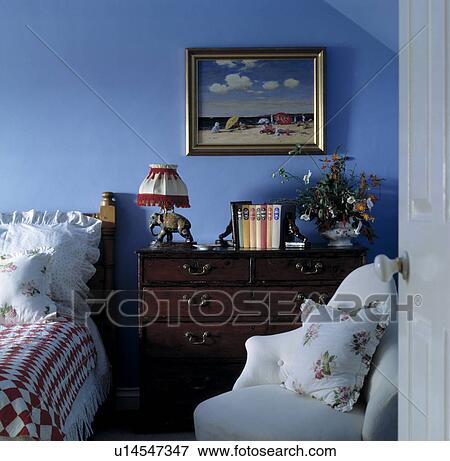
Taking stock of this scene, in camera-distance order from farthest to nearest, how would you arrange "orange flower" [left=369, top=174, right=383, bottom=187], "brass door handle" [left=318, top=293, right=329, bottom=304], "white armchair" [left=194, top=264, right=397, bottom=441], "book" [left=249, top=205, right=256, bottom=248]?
"orange flower" [left=369, top=174, right=383, bottom=187], "book" [left=249, top=205, right=256, bottom=248], "brass door handle" [left=318, top=293, right=329, bottom=304], "white armchair" [left=194, top=264, right=397, bottom=441]

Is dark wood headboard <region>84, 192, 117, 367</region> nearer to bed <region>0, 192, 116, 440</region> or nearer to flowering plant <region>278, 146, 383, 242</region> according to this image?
bed <region>0, 192, 116, 440</region>

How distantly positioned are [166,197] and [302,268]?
0.74 m

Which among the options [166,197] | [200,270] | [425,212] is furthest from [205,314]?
[425,212]

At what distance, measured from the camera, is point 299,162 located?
3627 mm

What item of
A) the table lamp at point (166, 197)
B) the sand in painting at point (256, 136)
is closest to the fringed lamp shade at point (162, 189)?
the table lamp at point (166, 197)

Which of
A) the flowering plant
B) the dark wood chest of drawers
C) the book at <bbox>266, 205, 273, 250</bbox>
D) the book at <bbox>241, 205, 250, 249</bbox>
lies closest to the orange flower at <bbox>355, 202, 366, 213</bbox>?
the flowering plant

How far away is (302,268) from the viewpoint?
127 inches

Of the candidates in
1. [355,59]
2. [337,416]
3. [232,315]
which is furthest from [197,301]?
[355,59]

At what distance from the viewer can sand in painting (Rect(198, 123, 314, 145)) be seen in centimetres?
361

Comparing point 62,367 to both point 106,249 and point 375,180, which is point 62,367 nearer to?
point 106,249

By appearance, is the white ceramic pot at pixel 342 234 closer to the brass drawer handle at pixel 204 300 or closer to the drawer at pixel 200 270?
the drawer at pixel 200 270

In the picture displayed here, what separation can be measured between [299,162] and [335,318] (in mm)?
1310

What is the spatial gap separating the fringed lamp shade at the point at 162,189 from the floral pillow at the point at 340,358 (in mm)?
1162

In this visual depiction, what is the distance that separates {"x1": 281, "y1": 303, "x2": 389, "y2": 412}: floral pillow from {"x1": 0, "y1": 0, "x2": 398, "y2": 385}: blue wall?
1.28m
